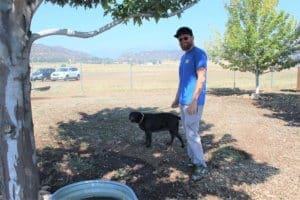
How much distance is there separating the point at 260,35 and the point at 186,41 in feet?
33.3

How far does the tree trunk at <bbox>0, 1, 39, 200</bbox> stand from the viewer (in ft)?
11.1

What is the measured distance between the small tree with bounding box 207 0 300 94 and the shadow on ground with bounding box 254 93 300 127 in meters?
1.06

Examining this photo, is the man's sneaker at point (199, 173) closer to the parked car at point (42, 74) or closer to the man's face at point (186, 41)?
the man's face at point (186, 41)

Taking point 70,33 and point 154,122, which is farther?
point 154,122

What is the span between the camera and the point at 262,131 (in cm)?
916

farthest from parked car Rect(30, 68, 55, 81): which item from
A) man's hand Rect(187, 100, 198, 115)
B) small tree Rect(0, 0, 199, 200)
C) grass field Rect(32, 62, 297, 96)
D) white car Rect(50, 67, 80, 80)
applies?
small tree Rect(0, 0, 199, 200)

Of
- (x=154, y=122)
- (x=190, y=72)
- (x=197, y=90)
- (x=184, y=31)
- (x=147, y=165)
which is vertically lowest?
(x=147, y=165)

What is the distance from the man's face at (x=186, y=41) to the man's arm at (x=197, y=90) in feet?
1.10

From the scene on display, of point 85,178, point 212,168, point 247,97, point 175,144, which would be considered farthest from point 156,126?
point 247,97

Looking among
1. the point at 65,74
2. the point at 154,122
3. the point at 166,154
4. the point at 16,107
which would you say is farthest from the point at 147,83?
the point at 16,107

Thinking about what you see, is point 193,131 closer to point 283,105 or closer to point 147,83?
→ point 283,105

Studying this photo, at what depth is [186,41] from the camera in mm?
5676

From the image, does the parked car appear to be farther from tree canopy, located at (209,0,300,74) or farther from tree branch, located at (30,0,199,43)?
tree branch, located at (30,0,199,43)

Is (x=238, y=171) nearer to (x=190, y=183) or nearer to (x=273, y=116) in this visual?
(x=190, y=183)
